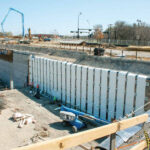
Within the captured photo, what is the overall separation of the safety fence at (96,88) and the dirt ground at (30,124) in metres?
2.12

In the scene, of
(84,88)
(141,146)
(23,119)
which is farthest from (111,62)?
(141,146)

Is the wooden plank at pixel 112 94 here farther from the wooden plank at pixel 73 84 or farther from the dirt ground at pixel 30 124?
the wooden plank at pixel 73 84

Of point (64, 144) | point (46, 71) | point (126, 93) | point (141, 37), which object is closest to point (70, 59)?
point (46, 71)

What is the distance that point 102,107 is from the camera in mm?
16000

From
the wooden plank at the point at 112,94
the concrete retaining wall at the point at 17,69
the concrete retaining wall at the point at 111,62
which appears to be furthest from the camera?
the concrete retaining wall at the point at 17,69

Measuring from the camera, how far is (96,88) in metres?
16.4

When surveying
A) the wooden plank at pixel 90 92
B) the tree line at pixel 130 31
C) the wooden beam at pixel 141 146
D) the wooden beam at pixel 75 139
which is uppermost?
→ the tree line at pixel 130 31

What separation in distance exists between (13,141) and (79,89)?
7.66 metres

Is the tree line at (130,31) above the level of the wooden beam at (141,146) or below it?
above

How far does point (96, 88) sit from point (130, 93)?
122 inches

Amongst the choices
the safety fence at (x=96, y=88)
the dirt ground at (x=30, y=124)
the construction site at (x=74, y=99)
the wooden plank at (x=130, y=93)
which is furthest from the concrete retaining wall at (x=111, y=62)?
the dirt ground at (x=30, y=124)

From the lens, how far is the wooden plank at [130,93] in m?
14.0

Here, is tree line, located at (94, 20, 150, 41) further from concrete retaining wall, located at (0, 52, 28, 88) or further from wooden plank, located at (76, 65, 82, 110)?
wooden plank, located at (76, 65, 82, 110)

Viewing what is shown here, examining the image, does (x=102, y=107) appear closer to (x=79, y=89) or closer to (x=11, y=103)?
(x=79, y=89)
